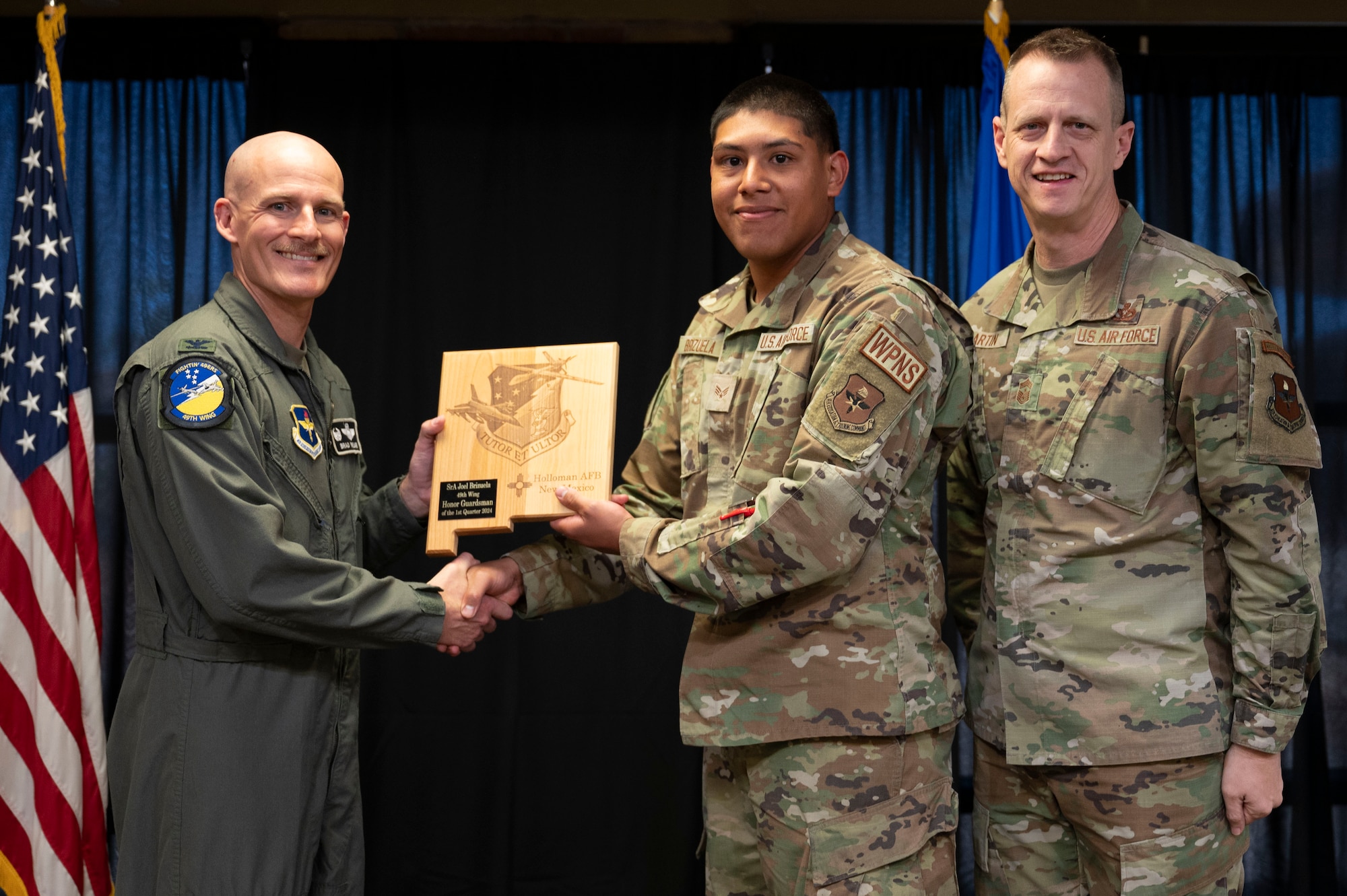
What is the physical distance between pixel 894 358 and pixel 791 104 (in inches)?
22.5

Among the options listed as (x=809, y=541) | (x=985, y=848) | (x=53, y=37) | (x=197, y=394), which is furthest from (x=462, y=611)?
(x=53, y=37)

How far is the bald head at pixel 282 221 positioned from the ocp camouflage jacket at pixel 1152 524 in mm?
1448

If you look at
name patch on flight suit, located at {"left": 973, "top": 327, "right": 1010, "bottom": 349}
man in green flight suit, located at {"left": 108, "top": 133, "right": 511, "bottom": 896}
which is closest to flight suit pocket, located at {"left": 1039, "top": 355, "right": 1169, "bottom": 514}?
name patch on flight suit, located at {"left": 973, "top": 327, "right": 1010, "bottom": 349}

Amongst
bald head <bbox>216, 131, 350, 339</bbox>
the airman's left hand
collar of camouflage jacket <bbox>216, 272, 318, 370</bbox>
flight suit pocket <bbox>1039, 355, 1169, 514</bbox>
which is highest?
bald head <bbox>216, 131, 350, 339</bbox>

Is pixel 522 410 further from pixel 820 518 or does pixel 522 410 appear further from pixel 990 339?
pixel 990 339

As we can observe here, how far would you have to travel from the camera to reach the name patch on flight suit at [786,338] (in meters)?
1.96

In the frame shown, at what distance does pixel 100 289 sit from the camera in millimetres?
3635

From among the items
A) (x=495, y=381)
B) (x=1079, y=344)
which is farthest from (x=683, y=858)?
(x=1079, y=344)

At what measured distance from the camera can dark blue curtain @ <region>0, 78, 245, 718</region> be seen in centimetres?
361

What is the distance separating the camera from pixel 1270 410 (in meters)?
1.88

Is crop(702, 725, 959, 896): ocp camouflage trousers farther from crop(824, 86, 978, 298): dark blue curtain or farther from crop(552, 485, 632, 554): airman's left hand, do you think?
crop(824, 86, 978, 298): dark blue curtain

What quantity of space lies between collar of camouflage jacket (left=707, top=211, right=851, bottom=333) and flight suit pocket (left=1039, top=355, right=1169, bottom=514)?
551 mm

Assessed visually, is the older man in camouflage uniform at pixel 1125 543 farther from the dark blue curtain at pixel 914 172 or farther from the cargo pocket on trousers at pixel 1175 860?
the dark blue curtain at pixel 914 172

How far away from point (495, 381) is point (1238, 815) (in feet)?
5.36
